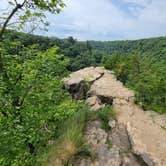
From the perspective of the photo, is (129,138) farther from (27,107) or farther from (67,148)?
(27,107)

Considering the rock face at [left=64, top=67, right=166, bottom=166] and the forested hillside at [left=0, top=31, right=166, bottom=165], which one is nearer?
the rock face at [left=64, top=67, right=166, bottom=166]

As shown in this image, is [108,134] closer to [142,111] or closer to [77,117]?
[77,117]

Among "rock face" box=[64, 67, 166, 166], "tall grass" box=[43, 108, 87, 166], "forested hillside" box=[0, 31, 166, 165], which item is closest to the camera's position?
"tall grass" box=[43, 108, 87, 166]

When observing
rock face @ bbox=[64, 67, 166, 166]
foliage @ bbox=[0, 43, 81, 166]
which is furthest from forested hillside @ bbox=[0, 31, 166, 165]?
rock face @ bbox=[64, 67, 166, 166]

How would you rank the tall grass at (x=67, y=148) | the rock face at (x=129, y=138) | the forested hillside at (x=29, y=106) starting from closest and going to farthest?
1. the tall grass at (x=67, y=148)
2. the rock face at (x=129, y=138)
3. the forested hillside at (x=29, y=106)

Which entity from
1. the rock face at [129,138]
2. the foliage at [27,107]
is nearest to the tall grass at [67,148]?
the rock face at [129,138]

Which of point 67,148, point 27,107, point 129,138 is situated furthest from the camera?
point 27,107

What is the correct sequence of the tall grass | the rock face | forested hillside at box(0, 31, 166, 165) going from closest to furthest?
the tall grass < the rock face < forested hillside at box(0, 31, 166, 165)

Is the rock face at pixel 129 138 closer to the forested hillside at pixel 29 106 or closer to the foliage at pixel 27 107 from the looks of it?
the forested hillside at pixel 29 106

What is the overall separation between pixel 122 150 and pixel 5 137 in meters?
2.61

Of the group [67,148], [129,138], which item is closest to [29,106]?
[67,148]

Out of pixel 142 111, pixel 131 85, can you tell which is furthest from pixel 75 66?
pixel 142 111

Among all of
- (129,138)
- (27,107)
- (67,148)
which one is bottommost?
(129,138)

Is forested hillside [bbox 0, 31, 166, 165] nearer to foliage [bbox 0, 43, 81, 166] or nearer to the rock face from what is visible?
foliage [bbox 0, 43, 81, 166]
